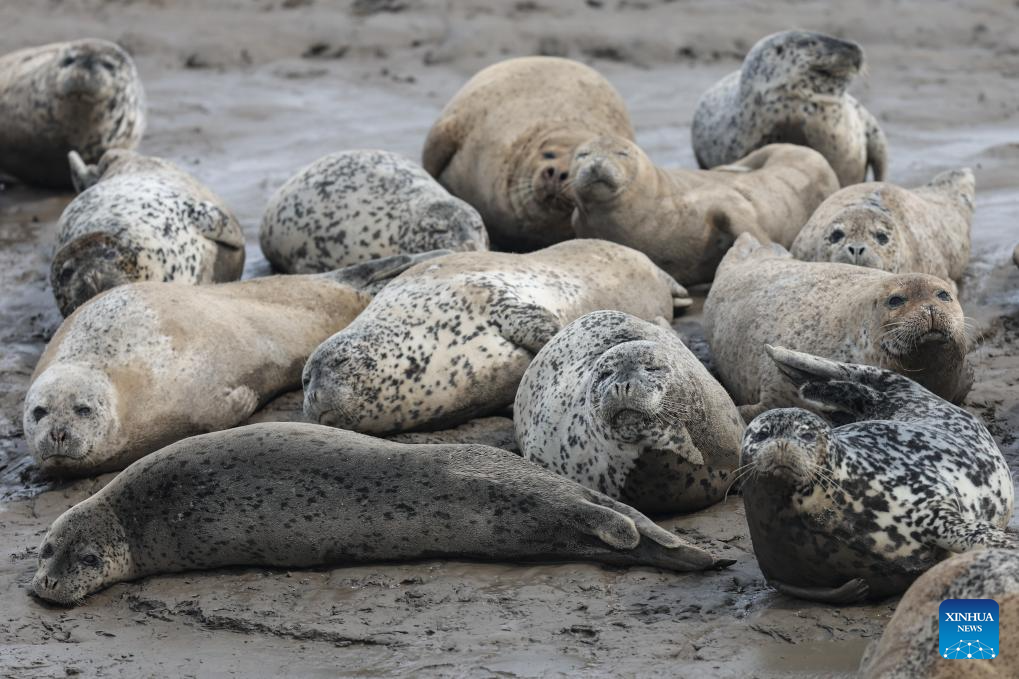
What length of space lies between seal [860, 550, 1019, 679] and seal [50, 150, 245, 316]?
428cm

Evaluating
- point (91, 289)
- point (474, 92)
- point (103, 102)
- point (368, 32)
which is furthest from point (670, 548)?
point (368, 32)

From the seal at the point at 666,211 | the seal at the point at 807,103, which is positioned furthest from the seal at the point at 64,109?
the seal at the point at 807,103

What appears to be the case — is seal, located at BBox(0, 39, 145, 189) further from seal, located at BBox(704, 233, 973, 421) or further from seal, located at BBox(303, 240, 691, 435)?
seal, located at BBox(704, 233, 973, 421)

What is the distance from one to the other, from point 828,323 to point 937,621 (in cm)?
223

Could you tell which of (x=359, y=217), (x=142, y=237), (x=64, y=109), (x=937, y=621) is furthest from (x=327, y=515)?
(x=64, y=109)

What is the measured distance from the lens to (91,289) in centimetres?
687

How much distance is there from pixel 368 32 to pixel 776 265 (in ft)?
23.3

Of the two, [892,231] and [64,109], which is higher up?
[892,231]

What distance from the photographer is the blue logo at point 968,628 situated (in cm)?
340

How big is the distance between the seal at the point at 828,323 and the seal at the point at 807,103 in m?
2.06

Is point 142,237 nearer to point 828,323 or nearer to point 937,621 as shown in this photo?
Result: point 828,323

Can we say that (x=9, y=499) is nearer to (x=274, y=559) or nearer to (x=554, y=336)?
(x=274, y=559)

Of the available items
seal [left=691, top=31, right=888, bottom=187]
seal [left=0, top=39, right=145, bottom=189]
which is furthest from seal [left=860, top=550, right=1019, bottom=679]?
seal [left=0, top=39, right=145, bottom=189]

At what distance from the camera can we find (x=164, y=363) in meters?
5.96
